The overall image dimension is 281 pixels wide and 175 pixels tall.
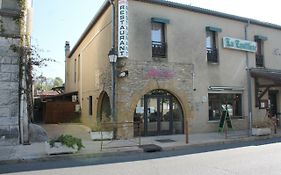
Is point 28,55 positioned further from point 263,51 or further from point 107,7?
point 263,51

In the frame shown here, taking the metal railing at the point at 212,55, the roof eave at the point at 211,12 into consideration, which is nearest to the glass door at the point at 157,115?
the metal railing at the point at 212,55

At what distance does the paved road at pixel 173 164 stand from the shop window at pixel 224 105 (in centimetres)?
552

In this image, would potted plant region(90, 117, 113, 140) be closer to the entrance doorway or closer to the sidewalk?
the sidewalk

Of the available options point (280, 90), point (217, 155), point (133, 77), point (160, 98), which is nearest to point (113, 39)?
point (133, 77)

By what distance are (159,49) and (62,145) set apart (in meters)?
7.17

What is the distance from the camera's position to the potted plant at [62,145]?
9570 mm

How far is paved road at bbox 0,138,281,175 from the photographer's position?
24.1ft

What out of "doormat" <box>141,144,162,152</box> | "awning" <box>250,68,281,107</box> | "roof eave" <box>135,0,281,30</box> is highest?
"roof eave" <box>135,0,281,30</box>

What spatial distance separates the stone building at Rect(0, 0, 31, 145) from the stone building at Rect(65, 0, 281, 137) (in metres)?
4.11

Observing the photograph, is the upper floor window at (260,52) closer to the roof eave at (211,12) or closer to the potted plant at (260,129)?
the roof eave at (211,12)

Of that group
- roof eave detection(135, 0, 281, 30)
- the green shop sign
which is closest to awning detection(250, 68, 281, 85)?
the green shop sign

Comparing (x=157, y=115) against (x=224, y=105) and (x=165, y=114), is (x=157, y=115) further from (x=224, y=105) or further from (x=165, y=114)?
(x=224, y=105)

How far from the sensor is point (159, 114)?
571 inches

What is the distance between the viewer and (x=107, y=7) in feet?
49.7
